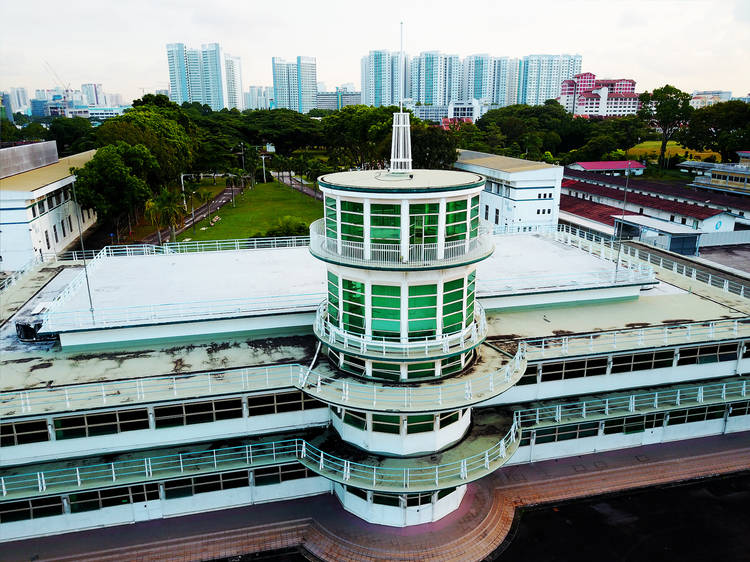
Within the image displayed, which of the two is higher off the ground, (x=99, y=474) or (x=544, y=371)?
(x=544, y=371)

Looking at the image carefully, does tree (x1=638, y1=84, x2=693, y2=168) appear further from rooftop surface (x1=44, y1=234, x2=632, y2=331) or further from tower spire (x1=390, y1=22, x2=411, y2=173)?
tower spire (x1=390, y1=22, x2=411, y2=173)

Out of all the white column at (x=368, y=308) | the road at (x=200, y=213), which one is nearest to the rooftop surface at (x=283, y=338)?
the white column at (x=368, y=308)

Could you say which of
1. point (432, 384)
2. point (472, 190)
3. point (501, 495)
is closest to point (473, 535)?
point (501, 495)

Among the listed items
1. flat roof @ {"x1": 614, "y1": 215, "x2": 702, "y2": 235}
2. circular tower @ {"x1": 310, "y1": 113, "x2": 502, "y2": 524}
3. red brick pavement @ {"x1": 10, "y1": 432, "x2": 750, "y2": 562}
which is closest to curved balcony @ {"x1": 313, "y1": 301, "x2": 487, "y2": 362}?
circular tower @ {"x1": 310, "y1": 113, "x2": 502, "y2": 524}

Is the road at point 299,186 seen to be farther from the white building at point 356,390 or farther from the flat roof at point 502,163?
the white building at point 356,390

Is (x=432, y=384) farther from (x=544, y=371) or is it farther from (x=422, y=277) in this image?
(x=544, y=371)

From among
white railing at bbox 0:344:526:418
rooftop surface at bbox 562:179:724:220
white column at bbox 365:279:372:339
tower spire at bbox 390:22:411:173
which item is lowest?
white railing at bbox 0:344:526:418
